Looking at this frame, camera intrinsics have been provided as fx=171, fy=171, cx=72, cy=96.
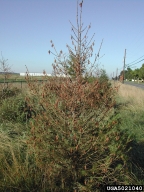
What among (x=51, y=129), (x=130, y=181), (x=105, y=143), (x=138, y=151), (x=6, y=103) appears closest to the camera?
(x=105, y=143)

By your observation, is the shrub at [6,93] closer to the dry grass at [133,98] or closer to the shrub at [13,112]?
the shrub at [13,112]

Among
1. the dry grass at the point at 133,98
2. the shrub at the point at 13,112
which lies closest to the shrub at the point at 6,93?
the shrub at the point at 13,112

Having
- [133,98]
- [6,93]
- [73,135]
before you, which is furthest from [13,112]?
[133,98]

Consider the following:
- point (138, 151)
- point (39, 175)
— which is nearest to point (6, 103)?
point (39, 175)

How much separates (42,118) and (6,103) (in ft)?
10.9

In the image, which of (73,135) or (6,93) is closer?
(73,135)

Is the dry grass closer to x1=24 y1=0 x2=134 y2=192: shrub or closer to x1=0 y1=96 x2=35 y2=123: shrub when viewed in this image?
x1=0 y1=96 x2=35 y2=123: shrub

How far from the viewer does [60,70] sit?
7.80 ft

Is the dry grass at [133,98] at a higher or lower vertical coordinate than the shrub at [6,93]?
lower

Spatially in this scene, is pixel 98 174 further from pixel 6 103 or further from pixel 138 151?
pixel 6 103

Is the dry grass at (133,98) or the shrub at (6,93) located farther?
the dry grass at (133,98)

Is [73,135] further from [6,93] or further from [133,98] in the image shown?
[133,98]

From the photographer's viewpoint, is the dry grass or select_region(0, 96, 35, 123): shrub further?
the dry grass

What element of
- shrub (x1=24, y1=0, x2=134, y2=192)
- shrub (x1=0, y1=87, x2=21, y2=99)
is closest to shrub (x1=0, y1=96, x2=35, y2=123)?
shrub (x1=0, y1=87, x2=21, y2=99)
